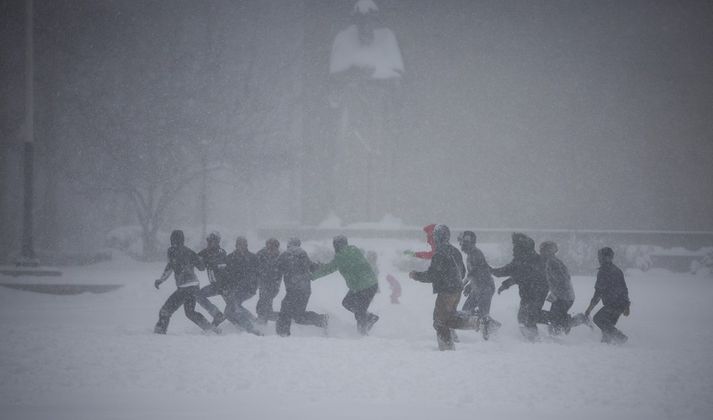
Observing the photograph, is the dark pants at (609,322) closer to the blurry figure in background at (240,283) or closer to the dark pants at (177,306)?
the blurry figure in background at (240,283)

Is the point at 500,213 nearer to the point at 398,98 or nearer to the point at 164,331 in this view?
the point at 398,98

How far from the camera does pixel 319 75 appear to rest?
68.4ft

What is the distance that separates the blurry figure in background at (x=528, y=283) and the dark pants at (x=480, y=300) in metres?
0.32

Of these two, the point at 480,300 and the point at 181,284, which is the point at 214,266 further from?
the point at 480,300

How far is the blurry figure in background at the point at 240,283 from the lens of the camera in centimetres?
952

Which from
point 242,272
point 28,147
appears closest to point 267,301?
point 242,272

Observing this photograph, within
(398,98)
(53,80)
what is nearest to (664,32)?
(398,98)

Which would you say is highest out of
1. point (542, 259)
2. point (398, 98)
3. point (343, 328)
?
point (398, 98)

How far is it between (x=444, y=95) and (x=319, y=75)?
4447 millimetres

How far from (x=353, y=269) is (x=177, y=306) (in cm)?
280

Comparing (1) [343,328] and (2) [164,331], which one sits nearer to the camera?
(2) [164,331]

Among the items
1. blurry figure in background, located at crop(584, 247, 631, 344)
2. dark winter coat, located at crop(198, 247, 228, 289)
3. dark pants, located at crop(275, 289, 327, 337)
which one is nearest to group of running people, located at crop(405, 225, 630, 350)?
blurry figure in background, located at crop(584, 247, 631, 344)

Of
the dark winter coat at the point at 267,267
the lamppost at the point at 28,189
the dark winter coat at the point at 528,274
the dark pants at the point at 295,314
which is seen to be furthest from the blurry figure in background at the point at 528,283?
the lamppost at the point at 28,189

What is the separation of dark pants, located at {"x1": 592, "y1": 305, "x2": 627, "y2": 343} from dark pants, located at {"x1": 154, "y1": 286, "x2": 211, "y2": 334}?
604 cm
